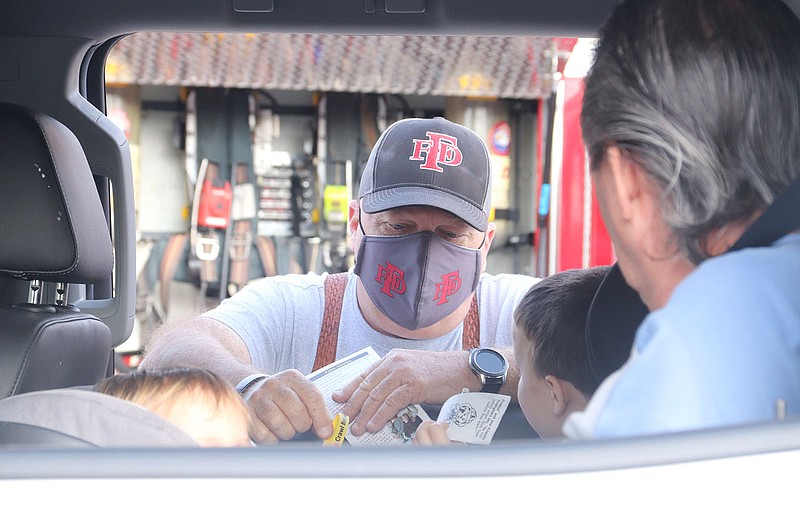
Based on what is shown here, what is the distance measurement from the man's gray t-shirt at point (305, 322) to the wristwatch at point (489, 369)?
0.98 ft

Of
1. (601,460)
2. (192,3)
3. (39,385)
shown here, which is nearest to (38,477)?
(601,460)

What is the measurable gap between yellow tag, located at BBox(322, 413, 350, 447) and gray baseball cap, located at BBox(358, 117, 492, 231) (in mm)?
564

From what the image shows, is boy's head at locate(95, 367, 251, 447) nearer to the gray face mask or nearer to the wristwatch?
the wristwatch

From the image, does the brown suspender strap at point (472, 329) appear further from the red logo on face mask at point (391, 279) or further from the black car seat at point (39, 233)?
the black car seat at point (39, 233)

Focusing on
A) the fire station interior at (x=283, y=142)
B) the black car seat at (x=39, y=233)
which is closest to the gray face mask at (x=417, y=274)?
the black car seat at (x=39, y=233)

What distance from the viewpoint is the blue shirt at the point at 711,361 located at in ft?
2.82

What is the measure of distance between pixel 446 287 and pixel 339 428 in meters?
0.51

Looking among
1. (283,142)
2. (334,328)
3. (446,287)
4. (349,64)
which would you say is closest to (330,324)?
(334,328)

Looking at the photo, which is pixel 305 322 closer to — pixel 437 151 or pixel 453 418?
pixel 437 151

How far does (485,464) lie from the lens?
81 centimetres

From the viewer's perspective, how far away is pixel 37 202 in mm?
1867

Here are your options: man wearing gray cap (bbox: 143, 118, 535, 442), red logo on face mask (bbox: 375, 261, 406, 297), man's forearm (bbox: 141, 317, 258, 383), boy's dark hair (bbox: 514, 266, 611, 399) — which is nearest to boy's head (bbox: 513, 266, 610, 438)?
boy's dark hair (bbox: 514, 266, 611, 399)

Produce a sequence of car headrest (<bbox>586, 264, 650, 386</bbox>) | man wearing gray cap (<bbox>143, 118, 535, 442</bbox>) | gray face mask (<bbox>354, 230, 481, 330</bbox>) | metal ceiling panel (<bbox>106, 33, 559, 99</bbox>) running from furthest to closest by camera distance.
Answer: metal ceiling panel (<bbox>106, 33, 559, 99</bbox>)
gray face mask (<bbox>354, 230, 481, 330</bbox>)
man wearing gray cap (<bbox>143, 118, 535, 442</bbox>)
car headrest (<bbox>586, 264, 650, 386</bbox>)

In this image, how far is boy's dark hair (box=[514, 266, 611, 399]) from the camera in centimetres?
173
